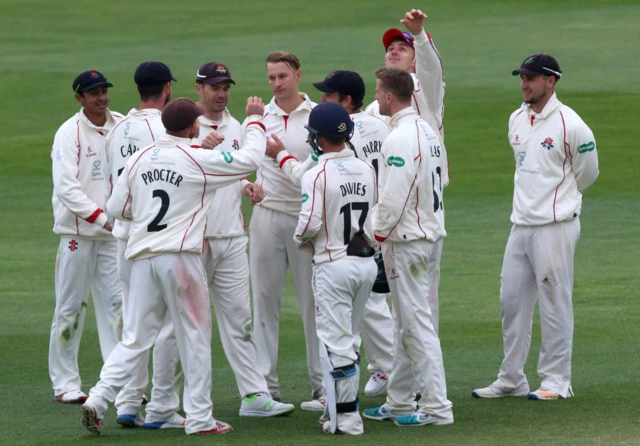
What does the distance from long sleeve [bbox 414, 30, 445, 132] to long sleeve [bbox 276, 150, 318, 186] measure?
1.15 meters

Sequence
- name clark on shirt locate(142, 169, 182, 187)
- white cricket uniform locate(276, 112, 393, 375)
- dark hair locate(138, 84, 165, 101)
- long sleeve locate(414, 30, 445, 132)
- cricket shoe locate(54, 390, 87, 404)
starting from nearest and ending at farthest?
name clark on shirt locate(142, 169, 182, 187)
long sleeve locate(414, 30, 445, 132)
dark hair locate(138, 84, 165, 101)
cricket shoe locate(54, 390, 87, 404)
white cricket uniform locate(276, 112, 393, 375)

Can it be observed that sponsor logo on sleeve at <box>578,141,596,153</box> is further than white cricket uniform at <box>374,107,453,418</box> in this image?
Yes

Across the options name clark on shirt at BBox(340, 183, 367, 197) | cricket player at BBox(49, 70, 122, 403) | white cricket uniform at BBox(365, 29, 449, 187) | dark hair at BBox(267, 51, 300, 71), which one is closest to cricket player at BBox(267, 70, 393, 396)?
dark hair at BBox(267, 51, 300, 71)

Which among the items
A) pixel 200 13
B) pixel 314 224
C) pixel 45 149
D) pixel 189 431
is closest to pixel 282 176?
pixel 314 224

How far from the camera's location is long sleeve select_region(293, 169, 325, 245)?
7.54m

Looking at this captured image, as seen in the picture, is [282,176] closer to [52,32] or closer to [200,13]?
[52,32]

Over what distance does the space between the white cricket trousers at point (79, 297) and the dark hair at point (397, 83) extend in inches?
112

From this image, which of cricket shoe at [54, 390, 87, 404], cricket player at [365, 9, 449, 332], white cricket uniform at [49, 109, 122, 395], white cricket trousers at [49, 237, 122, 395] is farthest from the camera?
white cricket trousers at [49, 237, 122, 395]

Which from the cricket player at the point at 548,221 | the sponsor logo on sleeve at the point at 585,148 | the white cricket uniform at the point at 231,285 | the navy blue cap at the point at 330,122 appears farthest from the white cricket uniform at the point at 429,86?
the white cricket uniform at the point at 231,285

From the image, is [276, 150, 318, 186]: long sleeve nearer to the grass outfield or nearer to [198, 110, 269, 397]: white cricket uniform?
[198, 110, 269, 397]: white cricket uniform

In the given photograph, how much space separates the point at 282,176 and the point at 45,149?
52.1ft

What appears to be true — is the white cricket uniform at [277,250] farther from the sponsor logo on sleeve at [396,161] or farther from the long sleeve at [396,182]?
the sponsor logo on sleeve at [396,161]

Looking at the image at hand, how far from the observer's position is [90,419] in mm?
7480

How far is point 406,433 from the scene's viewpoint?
7613 mm
